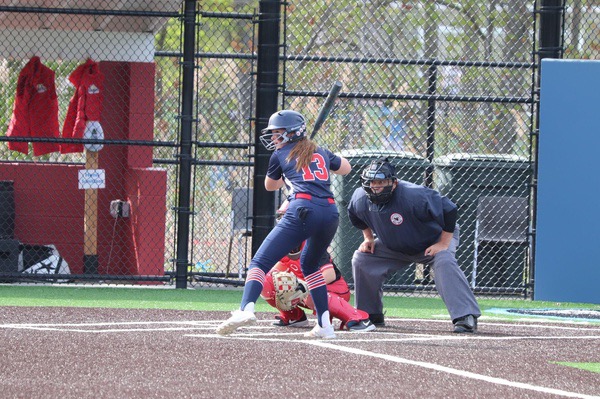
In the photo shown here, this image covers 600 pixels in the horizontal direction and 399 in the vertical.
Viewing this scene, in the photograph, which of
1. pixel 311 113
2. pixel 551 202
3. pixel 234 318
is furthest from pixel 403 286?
pixel 311 113

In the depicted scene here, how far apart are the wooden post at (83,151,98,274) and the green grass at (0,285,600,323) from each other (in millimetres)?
1303

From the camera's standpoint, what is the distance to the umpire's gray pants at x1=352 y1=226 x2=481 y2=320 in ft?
29.9

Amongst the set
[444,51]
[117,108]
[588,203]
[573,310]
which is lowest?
[573,310]

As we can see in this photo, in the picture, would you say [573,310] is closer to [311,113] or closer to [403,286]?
[403,286]

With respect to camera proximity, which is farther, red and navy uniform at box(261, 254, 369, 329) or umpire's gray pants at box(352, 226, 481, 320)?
umpire's gray pants at box(352, 226, 481, 320)

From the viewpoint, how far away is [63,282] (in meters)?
13.0

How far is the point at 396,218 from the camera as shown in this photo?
9328 millimetres

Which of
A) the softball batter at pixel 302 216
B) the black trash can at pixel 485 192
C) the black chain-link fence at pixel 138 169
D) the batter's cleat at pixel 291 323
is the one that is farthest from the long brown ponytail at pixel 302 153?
the black trash can at pixel 485 192

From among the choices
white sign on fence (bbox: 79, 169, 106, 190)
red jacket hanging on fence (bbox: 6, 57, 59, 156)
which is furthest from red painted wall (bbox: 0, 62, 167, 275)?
white sign on fence (bbox: 79, 169, 106, 190)

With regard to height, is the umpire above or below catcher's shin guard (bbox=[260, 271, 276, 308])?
above

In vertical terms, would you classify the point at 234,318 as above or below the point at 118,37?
below

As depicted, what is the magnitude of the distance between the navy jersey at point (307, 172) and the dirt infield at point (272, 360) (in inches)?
40.9

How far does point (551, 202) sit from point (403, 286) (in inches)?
75.8

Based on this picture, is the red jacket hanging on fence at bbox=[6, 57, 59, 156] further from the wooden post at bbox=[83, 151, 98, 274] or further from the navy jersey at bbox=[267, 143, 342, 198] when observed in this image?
the navy jersey at bbox=[267, 143, 342, 198]
